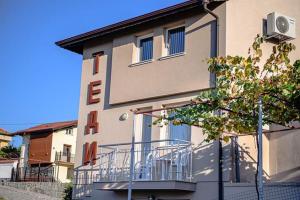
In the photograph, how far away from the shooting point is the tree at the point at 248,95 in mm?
10000

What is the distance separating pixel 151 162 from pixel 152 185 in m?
0.93

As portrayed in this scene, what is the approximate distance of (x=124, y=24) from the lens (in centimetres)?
1739

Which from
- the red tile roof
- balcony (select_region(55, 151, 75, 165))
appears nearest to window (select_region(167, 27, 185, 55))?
balcony (select_region(55, 151, 75, 165))

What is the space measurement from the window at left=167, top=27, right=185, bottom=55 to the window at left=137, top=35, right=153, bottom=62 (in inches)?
28.6

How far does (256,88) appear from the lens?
10.1m

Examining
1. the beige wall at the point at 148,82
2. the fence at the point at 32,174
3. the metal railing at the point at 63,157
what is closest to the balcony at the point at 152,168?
the beige wall at the point at 148,82

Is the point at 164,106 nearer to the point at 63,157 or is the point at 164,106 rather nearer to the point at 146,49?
the point at 146,49

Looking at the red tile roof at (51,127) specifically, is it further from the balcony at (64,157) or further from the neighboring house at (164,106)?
the neighboring house at (164,106)

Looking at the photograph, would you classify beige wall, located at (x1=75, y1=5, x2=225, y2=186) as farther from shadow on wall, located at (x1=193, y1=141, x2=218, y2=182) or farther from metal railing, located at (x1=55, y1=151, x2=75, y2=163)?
metal railing, located at (x1=55, y1=151, x2=75, y2=163)

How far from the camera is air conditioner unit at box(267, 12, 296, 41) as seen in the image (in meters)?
15.3

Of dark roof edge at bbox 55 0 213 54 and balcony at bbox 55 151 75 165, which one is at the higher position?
dark roof edge at bbox 55 0 213 54

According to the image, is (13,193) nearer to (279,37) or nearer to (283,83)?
(279,37)

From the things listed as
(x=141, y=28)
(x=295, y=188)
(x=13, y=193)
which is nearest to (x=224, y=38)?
(x=141, y=28)

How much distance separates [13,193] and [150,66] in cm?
1301
